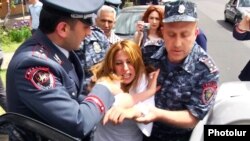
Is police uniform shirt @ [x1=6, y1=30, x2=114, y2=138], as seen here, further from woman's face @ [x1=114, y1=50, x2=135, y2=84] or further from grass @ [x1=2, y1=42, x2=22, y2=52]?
grass @ [x1=2, y1=42, x2=22, y2=52]

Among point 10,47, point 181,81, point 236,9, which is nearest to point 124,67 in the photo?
point 181,81

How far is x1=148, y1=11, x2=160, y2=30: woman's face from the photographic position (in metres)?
4.22

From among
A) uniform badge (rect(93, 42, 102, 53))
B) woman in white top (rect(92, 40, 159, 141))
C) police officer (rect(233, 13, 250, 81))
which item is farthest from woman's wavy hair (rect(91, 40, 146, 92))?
uniform badge (rect(93, 42, 102, 53))

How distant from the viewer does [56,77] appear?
1666 millimetres

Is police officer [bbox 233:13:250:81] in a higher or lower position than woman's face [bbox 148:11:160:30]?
higher

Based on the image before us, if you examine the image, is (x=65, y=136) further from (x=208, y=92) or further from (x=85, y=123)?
(x=208, y=92)

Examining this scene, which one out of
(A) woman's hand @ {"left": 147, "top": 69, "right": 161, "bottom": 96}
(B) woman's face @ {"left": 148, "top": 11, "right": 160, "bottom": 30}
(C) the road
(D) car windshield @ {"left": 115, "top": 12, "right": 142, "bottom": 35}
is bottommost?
(C) the road

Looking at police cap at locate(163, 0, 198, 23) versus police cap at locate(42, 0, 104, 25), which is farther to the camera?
police cap at locate(163, 0, 198, 23)

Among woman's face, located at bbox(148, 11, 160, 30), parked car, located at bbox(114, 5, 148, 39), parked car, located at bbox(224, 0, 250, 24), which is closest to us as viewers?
woman's face, located at bbox(148, 11, 160, 30)

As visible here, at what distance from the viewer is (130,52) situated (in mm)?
2051

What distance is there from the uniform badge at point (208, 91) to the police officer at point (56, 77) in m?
0.43

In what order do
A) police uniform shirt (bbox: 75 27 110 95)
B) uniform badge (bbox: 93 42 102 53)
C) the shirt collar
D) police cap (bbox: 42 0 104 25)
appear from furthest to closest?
uniform badge (bbox: 93 42 102 53)
police uniform shirt (bbox: 75 27 110 95)
the shirt collar
police cap (bbox: 42 0 104 25)

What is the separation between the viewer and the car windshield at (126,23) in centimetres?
716

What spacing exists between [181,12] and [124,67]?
383 millimetres
